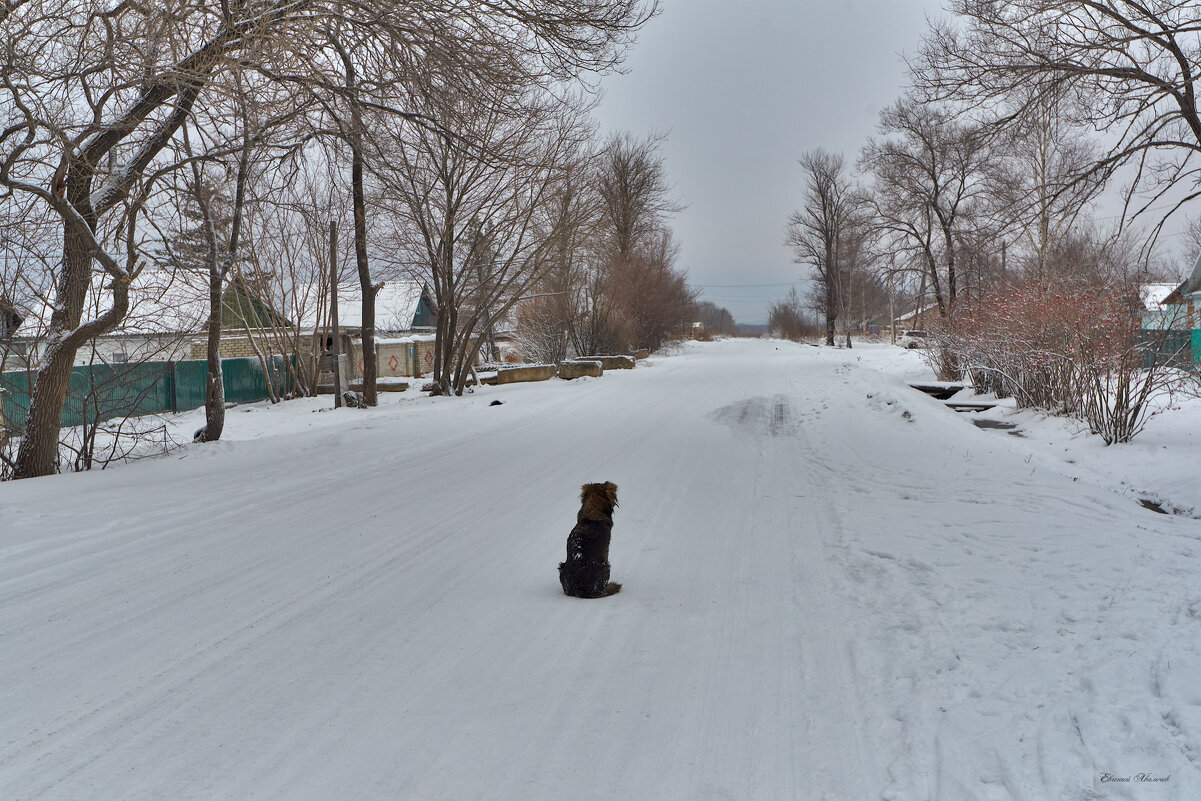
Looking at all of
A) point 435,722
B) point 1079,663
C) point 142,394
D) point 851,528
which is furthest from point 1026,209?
point 142,394

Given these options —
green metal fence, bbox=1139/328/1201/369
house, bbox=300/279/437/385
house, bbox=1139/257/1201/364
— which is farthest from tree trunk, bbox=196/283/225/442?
house, bbox=1139/257/1201/364

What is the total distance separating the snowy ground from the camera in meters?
2.81

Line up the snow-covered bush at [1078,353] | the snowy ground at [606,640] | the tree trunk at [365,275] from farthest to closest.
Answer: the tree trunk at [365,275] → the snow-covered bush at [1078,353] → the snowy ground at [606,640]

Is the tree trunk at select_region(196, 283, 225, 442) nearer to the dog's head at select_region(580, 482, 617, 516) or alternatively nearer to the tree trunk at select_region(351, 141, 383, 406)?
the tree trunk at select_region(351, 141, 383, 406)

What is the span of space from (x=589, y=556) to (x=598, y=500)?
1.18ft

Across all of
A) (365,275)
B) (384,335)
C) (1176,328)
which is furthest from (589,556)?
(384,335)

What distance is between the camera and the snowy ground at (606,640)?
281cm

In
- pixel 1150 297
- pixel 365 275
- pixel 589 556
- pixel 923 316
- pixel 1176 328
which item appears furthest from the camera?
pixel 923 316

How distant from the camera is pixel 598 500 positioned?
187 inches

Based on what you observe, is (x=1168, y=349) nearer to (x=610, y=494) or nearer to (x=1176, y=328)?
(x=1176, y=328)

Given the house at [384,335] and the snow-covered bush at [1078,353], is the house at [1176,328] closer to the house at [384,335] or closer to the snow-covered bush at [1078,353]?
the snow-covered bush at [1078,353]

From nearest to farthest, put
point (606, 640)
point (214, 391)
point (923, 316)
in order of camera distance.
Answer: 1. point (606, 640)
2. point (214, 391)
3. point (923, 316)

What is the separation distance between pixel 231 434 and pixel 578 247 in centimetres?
1083

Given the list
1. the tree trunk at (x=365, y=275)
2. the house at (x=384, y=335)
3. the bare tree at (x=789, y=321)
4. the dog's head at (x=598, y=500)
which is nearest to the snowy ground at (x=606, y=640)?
the dog's head at (x=598, y=500)
